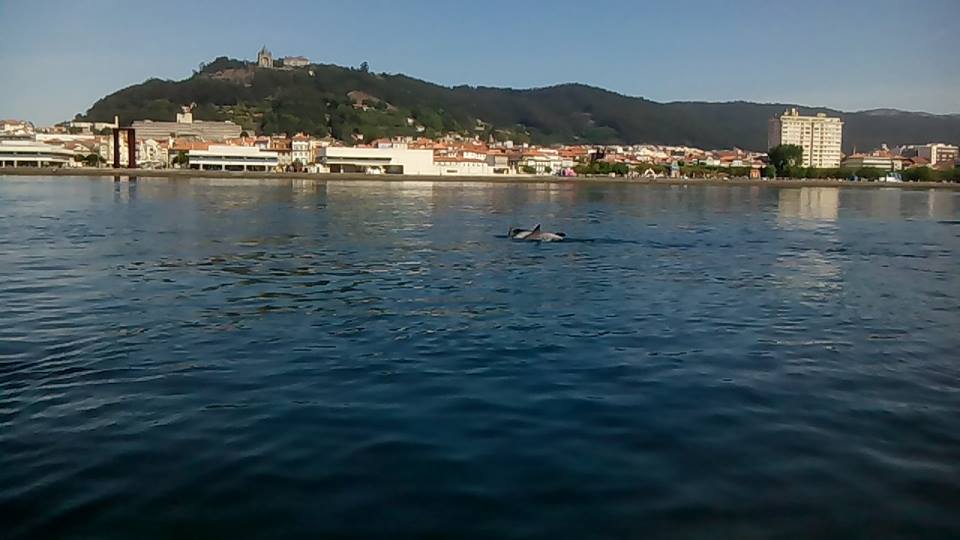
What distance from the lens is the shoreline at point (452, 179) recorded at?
121062 mm

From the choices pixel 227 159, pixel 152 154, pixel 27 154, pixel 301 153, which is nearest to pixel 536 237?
pixel 227 159

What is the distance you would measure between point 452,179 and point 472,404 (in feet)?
428

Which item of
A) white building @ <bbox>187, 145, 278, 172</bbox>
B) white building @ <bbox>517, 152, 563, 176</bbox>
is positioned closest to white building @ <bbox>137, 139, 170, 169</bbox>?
white building @ <bbox>187, 145, 278, 172</bbox>

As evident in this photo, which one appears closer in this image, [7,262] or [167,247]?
[7,262]

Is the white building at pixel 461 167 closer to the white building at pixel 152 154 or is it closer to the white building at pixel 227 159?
the white building at pixel 227 159

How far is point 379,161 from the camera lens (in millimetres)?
144375

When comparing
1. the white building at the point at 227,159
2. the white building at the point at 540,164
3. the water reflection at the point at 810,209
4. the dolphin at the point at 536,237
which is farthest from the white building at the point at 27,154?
the dolphin at the point at 536,237

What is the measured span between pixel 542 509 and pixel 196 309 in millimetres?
8785

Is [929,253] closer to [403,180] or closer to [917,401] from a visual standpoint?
[917,401]

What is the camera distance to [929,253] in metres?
25.2

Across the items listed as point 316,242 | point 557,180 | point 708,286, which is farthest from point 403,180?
point 708,286

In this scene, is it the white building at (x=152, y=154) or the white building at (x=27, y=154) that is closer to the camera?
the white building at (x=27, y=154)

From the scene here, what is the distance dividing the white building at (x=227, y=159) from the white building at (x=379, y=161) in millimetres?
11649

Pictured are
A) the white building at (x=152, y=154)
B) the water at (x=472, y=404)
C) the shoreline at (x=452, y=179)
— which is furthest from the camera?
the white building at (x=152, y=154)
